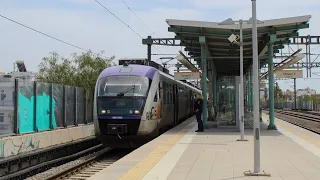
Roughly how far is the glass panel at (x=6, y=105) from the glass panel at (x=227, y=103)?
1084 cm

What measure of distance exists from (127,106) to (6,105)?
13.8ft

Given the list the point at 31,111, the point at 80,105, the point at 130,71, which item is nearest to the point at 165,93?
the point at 130,71

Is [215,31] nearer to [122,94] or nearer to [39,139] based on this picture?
[122,94]

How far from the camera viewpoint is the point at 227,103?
21859 millimetres

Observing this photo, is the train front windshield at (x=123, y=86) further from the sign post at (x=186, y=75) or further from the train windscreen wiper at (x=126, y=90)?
the sign post at (x=186, y=75)

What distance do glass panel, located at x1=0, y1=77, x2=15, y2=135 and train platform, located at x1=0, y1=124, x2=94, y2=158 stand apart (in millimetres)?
551

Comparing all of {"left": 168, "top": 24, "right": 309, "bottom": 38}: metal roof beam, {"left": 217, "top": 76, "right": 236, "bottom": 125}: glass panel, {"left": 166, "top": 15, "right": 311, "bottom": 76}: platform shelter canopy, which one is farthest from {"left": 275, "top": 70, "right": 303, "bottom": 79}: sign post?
{"left": 217, "top": 76, "right": 236, "bottom": 125}: glass panel

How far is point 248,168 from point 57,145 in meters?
9.50

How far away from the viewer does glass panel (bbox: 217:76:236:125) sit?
21.2 meters

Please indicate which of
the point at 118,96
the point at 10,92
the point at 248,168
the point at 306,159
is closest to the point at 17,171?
the point at 10,92

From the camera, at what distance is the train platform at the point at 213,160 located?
29.0ft

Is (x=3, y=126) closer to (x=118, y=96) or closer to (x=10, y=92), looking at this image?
(x=10, y=92)

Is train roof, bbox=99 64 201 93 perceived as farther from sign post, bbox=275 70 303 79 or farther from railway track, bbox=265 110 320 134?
Answer: railway track, bbox=265 110 320 134

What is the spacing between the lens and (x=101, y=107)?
49.8ft
